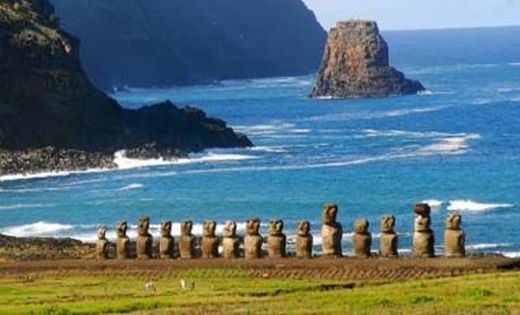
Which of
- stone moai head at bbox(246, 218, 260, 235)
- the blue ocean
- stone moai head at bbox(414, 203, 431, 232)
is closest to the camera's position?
stone moai head at bbox(414, 203, 431, 232)

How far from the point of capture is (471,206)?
93500 mm

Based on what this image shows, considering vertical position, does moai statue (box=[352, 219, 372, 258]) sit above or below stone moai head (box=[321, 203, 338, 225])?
below

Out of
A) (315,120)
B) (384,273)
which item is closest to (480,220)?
(384,273)

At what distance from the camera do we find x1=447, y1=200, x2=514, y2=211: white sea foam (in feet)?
301

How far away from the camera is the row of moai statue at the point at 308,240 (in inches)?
1836

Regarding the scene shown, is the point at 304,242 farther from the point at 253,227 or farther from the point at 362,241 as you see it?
the point at 362,241

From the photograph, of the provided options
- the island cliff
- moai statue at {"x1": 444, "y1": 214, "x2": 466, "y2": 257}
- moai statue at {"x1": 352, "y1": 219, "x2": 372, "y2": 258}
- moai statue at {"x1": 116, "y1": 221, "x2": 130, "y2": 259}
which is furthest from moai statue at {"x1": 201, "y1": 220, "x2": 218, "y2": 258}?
the island cliff

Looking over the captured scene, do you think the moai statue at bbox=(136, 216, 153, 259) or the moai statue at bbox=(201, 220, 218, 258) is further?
the moai statue at bbox=(136, 216, 153, 259)

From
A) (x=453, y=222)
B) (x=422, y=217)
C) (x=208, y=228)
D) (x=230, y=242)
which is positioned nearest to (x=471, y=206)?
Answer: (x=208, y=228)

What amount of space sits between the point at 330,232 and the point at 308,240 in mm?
1120

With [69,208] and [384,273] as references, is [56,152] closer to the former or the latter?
[69,208]

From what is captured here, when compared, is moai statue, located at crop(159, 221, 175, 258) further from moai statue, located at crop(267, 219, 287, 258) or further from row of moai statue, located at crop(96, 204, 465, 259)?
moai statue, located at crop(267, 219, 287, 258)

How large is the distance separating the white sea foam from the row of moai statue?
134 ft

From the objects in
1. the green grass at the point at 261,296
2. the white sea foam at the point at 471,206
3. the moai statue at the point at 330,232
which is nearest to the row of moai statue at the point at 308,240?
the moai statue at the point at 330,232
